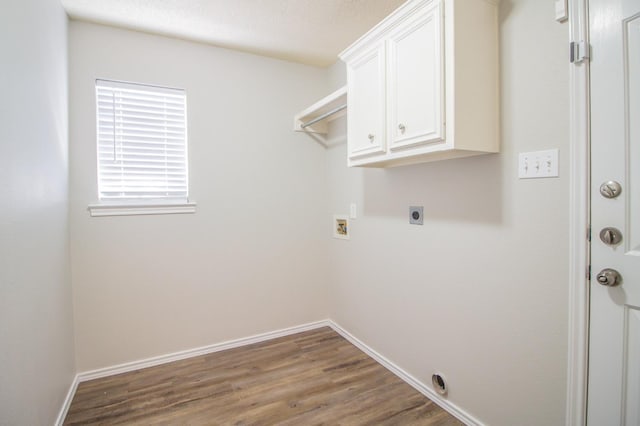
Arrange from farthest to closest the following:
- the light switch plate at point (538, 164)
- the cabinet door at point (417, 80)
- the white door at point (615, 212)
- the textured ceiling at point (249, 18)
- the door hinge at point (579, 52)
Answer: the textured ceiling at point (249, 18) → the cabinet door at point (417, 80) → the light switch plate at point (538, 164) → the door hinge at point (579, 52) → the white door at point (615, 212)

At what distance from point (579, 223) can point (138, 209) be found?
265cm

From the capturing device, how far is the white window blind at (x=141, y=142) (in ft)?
7.78

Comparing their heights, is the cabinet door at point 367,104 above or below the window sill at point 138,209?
above

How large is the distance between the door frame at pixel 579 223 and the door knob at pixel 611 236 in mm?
55

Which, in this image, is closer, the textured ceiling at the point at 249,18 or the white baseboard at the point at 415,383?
the white baseboard at the point at 415,383

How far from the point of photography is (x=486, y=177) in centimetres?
168

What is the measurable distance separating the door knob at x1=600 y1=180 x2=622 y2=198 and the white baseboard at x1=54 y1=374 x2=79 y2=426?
2.85m

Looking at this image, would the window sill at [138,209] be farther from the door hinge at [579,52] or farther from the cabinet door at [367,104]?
the door hinge at [579,52]


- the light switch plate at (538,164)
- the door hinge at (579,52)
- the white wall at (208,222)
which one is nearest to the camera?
the door hinge at (579,52)

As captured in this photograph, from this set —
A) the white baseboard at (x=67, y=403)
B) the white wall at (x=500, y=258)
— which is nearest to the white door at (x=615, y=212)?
the white wall at (x=500, y=258)

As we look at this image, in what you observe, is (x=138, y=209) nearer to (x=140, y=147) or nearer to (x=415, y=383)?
(x=140, y=147)

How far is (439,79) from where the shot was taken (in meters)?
1.52

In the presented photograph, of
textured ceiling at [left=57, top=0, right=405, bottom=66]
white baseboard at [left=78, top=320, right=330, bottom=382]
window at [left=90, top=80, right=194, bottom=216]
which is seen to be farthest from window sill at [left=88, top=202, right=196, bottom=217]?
textured ceiling at [left=57, top=0, right=405, bottom=66]

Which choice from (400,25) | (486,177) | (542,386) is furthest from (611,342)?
(400,25)
